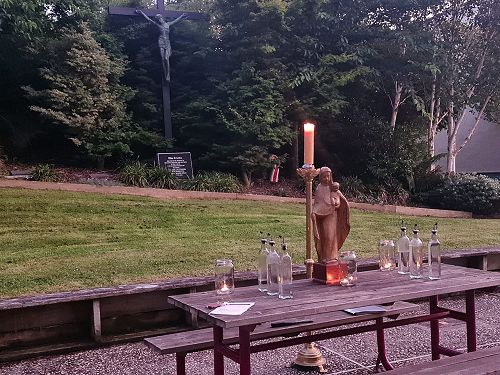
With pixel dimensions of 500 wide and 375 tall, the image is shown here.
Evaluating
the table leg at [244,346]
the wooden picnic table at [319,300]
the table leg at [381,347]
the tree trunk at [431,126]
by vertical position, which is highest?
the tree trunk at [431,126]

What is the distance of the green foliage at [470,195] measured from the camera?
11992 millimetres

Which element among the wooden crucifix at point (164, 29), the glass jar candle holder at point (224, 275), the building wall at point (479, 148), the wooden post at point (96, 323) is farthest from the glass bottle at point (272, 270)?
the building wall at point (479, 148)

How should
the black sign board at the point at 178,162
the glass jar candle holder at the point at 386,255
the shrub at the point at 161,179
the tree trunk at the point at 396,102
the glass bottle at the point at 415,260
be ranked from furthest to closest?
the tree trunk at the point at 396,102
the black sign board at the point at 178,162
the shrub at the point at 161,179
the glass jar candle holder at the point at 386,255
the glass bottle at the point at 415,260

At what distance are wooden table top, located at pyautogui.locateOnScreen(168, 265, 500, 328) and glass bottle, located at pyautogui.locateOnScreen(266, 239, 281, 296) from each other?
0.07 m

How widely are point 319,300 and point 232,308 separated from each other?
1.62ft

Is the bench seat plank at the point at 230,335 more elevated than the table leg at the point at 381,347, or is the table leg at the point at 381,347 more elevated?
the bench seat plank at the point at 230,335

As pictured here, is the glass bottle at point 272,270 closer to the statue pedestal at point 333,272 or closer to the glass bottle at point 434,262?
the statue pedestal at point 333,272

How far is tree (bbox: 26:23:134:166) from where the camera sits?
36.0 feet

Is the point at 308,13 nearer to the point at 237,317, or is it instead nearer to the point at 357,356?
the point at 357,356

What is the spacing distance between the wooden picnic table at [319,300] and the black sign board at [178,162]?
8.23 metres

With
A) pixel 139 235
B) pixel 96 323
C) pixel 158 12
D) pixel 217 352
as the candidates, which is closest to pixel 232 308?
pixel 217 352

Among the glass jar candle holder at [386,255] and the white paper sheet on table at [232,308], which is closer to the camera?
the white paper sheet on table at [232,308]

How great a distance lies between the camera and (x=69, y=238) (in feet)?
23.2

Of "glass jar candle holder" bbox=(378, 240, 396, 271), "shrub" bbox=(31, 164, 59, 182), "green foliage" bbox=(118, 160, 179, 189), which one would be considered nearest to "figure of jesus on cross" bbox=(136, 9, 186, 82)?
"green foliage" bbox=(118, 160, 179, 189)
